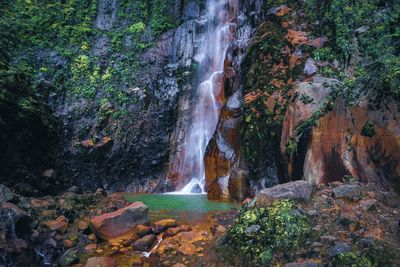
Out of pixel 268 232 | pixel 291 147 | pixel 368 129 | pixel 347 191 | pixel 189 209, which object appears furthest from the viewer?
pixel 189 209

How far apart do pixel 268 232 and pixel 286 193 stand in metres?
1.79

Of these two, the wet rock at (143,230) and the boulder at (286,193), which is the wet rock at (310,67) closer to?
the boulder at (286,193)

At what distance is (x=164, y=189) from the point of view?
2253cm

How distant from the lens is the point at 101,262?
26.2ft

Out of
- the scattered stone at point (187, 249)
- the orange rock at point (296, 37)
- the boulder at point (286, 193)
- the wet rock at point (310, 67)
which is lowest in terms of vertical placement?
the scattered stone at point (187, 249)

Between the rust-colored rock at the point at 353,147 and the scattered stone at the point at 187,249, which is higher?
the rust-colored rock at the point at 353,147

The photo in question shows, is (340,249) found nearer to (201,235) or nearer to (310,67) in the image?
(201,235)

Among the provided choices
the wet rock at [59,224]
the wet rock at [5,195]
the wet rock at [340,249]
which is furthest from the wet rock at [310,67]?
the wet rock at [5,195]

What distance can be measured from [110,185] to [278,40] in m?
14.8

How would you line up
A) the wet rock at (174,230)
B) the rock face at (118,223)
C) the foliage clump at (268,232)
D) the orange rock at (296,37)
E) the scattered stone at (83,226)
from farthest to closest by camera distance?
the orange rock at (296,37) → the scattered stone at (83,226) → the rock face at (118,223) → the wet rock at (174,230) → the foliage clump at (268,232)

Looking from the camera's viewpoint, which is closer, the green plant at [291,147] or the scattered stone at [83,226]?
the scattered stone at [83,226]

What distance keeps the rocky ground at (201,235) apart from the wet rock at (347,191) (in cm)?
2

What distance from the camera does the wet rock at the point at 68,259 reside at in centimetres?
823

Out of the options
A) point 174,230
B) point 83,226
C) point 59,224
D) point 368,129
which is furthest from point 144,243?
point 368,129
